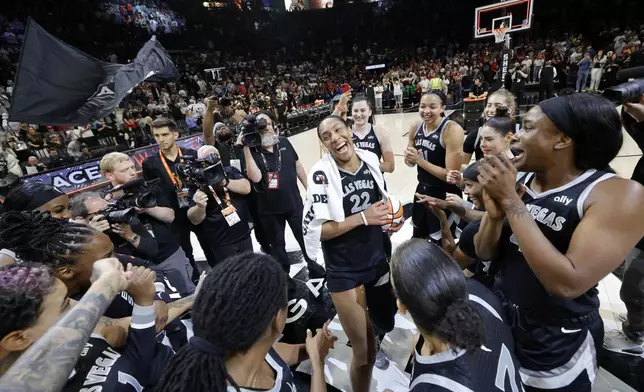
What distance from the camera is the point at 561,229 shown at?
4.43 ft

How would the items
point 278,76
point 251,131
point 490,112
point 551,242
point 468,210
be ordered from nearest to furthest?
point 551,242 < point 468,210 < point 251,131 < point 490,112 < point 278,76

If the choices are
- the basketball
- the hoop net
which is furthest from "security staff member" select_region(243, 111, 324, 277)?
the hoop net

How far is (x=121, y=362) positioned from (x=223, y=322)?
0.66 metres

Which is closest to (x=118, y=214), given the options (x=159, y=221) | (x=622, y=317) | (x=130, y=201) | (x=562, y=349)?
(x=130, y=201)

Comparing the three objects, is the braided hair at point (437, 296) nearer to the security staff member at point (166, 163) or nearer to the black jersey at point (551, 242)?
the black jersey at point (551, 242)

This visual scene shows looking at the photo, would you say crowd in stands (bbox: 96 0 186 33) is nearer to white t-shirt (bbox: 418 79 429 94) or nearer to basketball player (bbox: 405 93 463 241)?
white t-shirt (bbox: 418 79 429 94)

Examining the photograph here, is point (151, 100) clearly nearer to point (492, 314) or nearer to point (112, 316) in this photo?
point (112, 316)

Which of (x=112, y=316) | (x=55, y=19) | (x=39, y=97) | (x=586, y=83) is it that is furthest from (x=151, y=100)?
(x=586, y=83)

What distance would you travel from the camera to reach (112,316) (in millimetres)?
1696

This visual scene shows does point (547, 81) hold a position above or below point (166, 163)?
below

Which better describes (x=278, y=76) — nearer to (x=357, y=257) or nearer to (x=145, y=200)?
(x=145, y=200)

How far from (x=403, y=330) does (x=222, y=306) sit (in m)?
2.23

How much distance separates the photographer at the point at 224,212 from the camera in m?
2.79

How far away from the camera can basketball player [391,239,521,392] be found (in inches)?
40.6
